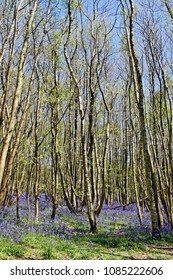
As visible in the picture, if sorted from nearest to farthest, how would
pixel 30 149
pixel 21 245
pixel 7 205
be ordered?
pixel 21 245, pixel 30 149, pixel 7 205

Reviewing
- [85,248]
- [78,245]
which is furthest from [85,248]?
[78,245]

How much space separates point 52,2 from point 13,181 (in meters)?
9.62

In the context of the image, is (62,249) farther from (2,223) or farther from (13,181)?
(13,181)

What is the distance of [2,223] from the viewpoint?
956 cm

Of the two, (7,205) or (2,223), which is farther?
(7,205)

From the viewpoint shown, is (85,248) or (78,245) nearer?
(85,248)

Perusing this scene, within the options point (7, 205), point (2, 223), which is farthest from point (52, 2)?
point (7, 205)

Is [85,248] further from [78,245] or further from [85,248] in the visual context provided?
[78,245]

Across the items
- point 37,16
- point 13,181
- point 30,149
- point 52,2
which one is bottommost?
point 13,181

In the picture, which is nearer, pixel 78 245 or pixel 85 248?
pixel 85 248

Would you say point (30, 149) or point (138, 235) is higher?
point (30, 149)

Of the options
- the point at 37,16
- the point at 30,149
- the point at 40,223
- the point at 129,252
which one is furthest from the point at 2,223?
the point at 37,16

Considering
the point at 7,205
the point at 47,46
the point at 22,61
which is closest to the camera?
the point at 22,61

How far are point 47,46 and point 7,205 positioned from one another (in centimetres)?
859
